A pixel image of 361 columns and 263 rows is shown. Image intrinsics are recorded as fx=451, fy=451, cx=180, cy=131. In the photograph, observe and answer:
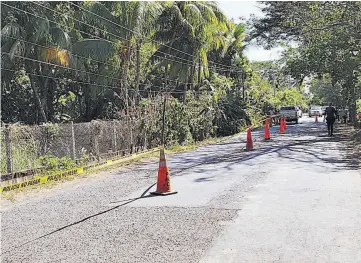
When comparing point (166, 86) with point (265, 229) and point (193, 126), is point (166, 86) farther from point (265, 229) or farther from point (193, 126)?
point (265, 229)

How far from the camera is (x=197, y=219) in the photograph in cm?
684

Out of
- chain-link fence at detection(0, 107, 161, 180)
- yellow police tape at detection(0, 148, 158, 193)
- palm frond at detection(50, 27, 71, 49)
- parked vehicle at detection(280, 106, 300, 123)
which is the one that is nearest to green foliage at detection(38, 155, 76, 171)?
chain-link fence at detection(0, 107, 161, 180)

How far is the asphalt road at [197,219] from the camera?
5.28 m

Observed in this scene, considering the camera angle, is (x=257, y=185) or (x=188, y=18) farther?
(x=188, y=18)

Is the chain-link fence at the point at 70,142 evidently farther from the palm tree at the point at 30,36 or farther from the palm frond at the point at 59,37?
the palm tree at the point at 30,36

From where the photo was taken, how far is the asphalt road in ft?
17.3

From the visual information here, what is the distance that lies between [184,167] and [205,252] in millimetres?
8154

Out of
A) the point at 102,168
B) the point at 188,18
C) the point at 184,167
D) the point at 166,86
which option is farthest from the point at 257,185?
the point at 166,86

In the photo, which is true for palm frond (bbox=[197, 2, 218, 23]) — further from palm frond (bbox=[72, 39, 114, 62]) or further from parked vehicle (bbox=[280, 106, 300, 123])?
parked vehicle (bbox=[280, 106, 300, 123])

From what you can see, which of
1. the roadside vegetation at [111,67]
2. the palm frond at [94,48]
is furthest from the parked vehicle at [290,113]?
the palm frond at [94,48]

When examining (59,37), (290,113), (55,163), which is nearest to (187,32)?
(59,37)

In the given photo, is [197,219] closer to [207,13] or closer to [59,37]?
[59,37]

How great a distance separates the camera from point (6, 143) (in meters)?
11.3

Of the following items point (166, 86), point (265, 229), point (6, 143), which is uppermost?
point (166, 86)
